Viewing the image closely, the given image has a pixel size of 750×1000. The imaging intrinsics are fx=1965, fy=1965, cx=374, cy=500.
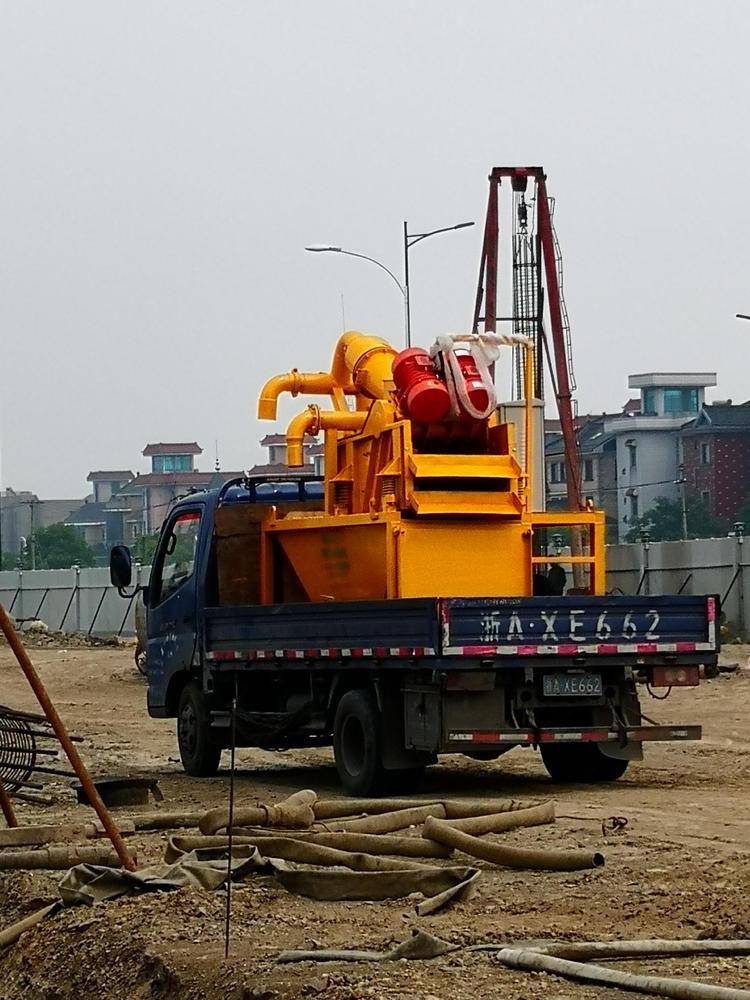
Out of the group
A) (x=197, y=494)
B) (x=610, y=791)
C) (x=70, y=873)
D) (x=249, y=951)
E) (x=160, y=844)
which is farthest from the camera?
(x=197, y=494)

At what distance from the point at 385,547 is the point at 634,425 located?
75517 millimetres

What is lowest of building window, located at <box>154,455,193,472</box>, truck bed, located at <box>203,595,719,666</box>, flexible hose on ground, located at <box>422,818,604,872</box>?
flexible hose on ground, located at <box>422,818,604,872</box>

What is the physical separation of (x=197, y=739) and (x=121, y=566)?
1.92m

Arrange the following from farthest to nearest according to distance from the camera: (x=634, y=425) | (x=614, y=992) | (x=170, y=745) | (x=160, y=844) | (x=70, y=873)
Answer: (x=634, y=425) → (x=170, y=745) → (x=160, y=844) → (x=70, y=873) → (x=614, y=992)

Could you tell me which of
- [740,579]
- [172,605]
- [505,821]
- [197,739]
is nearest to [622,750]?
[505,821]

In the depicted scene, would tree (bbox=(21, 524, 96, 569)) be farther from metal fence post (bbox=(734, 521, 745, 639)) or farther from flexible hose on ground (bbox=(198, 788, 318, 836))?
flexible hose on ground (bbox=(198, 788, 318, 836))

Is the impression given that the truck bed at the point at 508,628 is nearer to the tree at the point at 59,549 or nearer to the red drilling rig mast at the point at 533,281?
the red drilling rig mast at the point at 533,281

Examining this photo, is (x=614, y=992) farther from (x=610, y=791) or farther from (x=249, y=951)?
(x=610, y=791)

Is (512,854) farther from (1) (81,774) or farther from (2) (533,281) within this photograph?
(2) (533,281)

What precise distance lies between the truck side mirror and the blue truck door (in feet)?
1.32

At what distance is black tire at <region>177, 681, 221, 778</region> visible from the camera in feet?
60.5

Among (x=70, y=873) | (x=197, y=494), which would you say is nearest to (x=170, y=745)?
(x=197, y=494)

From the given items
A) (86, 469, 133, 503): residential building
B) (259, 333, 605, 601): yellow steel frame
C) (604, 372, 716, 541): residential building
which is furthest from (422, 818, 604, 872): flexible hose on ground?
(86, 469, 133, 503): residential building

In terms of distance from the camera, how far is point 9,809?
13219 millimetres
